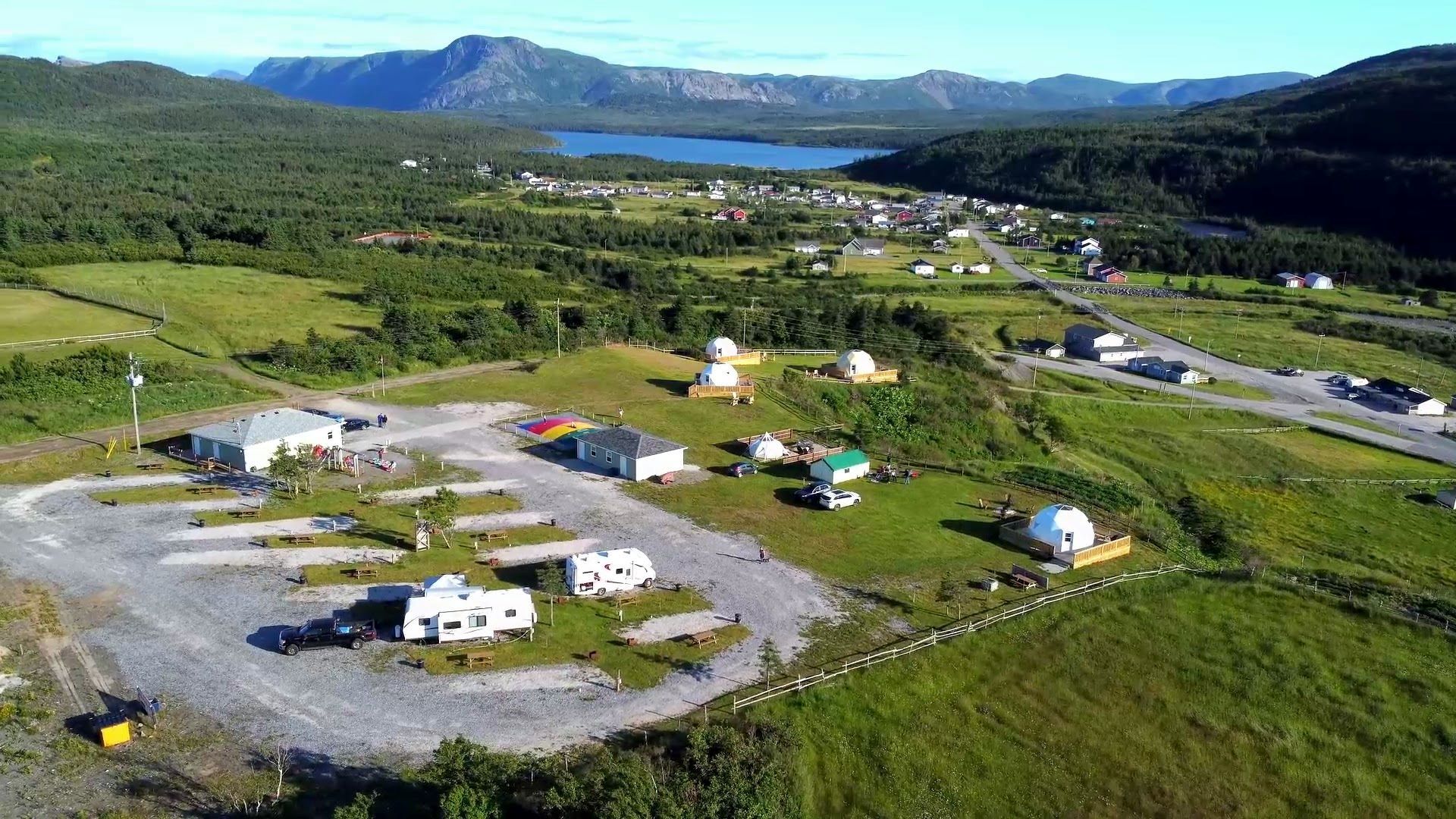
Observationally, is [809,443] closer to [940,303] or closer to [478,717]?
[478,717]

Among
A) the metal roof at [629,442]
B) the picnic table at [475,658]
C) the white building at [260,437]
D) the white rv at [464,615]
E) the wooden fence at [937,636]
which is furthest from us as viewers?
the metal roof at [629,442]

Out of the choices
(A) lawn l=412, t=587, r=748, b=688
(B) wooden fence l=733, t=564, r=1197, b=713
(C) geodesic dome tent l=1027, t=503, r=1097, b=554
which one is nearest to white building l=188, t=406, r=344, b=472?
(A) lawn l=412, t=587, r=748, b=688

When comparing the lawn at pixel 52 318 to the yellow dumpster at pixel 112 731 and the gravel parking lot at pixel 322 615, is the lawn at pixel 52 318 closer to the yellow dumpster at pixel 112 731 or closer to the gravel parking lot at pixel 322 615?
the gravel parking lot at pixel 322 615

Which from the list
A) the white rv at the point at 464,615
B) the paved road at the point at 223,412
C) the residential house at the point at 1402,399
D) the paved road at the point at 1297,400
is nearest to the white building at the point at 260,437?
the paved road at the point at 223,412

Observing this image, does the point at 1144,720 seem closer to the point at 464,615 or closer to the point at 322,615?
the point at 464,615

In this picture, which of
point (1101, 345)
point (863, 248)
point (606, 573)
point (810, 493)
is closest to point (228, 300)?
point (810, 493)

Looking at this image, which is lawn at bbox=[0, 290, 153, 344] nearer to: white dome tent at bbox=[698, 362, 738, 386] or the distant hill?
white dome tent at bbox=[698, 362, 738, 386]
